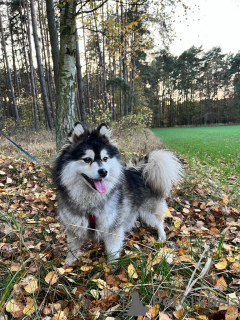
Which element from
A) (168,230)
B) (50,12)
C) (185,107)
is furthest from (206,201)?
(185,107)

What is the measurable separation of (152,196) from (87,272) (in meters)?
1.40

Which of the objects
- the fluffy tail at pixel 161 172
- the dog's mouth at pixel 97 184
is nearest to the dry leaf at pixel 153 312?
the dog's mouth at pixel 97 184

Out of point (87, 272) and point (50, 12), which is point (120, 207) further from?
point (50, 12)

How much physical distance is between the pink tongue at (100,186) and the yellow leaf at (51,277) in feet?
2.74

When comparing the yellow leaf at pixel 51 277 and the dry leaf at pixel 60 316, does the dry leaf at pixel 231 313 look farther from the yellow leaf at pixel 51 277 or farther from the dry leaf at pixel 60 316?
the yellow leaf at pixel 51 277

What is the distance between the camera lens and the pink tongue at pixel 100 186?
2.04 metres

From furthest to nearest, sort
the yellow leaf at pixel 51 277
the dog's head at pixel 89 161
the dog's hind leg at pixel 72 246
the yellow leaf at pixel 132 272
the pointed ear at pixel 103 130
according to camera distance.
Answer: the pointed ear at pixel 103 130 < the dog's hind leg at pixel 72 246 < the dog's head at pixel 89 161 < the yellow leaf at pixel 132 272 < the yellow leaf at pixel 51 277

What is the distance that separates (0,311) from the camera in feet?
4.34

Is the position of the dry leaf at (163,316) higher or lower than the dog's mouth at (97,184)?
lower

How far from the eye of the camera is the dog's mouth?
2.05 meters

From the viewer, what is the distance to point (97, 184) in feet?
6.78

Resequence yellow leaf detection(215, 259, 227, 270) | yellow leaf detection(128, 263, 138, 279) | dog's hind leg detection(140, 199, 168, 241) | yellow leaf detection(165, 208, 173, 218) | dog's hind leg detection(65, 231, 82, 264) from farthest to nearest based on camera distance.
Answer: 1. yellow leaf detection(165, 208, 173, 218)
2. dog's hind leg detection(140, 199, 168, 241)
3. dog's hind leg detection(65, 231, 82, 264)
4. yellow leaf detection(215, 259, 227, 270)
5. yellow leaf detection(128, 263, 138, 279)

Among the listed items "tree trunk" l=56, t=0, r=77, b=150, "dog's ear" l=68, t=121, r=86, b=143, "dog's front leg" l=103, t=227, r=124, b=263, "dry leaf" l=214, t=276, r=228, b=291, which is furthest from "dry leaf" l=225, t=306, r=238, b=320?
"tree trunk" l=56, t=0, r=77, b=150

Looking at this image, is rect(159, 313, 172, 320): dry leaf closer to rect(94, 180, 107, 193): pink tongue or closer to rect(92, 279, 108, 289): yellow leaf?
rect(92, 279, 108, 289): yellow leaf
